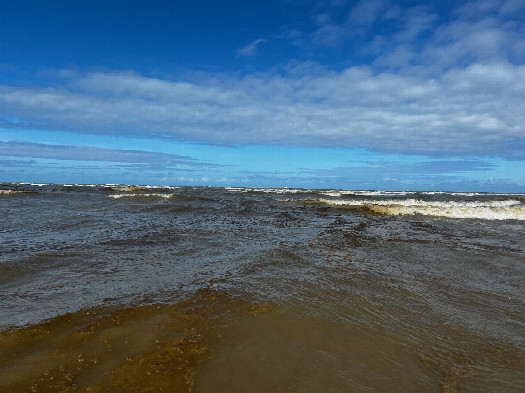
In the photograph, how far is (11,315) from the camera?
325cm

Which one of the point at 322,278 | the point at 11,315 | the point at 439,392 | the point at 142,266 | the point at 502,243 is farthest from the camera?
the point at 502,243

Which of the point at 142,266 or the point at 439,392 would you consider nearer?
the point at 439,392

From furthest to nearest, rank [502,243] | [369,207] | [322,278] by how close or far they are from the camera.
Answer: [369,207]
[502,243]
[322,278]

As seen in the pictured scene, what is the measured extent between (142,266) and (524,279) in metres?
6.43

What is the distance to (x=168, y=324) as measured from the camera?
3.15 metres

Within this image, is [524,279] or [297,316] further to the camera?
[524,279]

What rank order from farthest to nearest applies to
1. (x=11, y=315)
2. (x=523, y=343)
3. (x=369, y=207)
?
(x=369, y=207)
(x=11, y=315)
(x=523, y=343)

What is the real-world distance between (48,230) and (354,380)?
9.25 m

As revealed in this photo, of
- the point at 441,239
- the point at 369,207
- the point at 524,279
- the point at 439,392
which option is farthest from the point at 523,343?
the point at 369,207

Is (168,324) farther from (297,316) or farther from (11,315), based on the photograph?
(11,315)

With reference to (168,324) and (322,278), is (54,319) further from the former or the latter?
(322,278)

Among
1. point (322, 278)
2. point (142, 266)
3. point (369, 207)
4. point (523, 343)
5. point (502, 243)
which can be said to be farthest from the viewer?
point (369, 207)

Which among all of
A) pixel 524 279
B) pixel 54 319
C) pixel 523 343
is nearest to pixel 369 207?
pixel 524 279

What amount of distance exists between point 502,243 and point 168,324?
919cm
